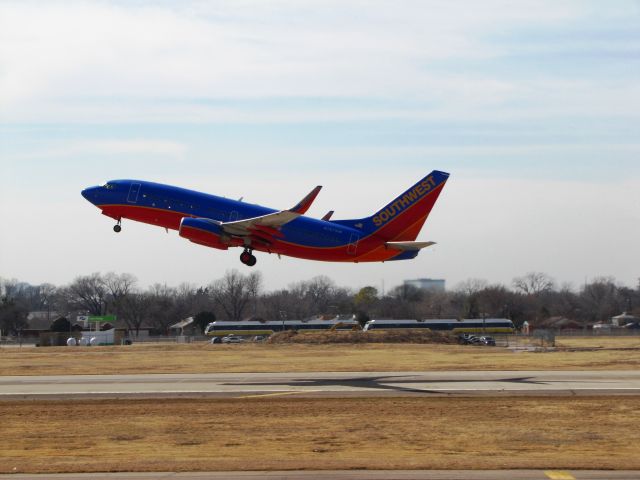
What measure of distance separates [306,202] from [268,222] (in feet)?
12.1

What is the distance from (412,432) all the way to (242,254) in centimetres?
3157

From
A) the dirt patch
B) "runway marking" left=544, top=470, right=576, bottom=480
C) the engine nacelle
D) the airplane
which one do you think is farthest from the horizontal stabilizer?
the dirt patch

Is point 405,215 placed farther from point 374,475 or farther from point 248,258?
point 374,475

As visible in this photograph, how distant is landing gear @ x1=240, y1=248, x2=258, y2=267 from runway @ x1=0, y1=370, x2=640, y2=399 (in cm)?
1004

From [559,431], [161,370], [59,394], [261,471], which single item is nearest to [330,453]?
[261,471]

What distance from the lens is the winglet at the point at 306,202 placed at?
54378 mm

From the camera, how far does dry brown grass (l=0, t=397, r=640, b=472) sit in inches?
1039

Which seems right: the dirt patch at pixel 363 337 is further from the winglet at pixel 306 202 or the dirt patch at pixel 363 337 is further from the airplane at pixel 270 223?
the winglet at pixel 306 202

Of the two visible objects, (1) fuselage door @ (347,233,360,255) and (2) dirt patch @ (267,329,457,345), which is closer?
(1) fuselage door @ (347,233,360,255)

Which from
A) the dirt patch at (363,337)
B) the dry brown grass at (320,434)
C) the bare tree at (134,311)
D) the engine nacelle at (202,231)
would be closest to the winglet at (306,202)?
the engine nacelle at (202,231)

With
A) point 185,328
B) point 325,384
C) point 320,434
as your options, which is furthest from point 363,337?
point 185,328

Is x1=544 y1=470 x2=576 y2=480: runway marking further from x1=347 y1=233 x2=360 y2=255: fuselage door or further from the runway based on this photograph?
x1=347 y1=233 x2=360 y2=255: fuselage door

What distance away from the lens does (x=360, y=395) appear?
4078cm

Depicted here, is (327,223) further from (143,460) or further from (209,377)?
(143,460)
